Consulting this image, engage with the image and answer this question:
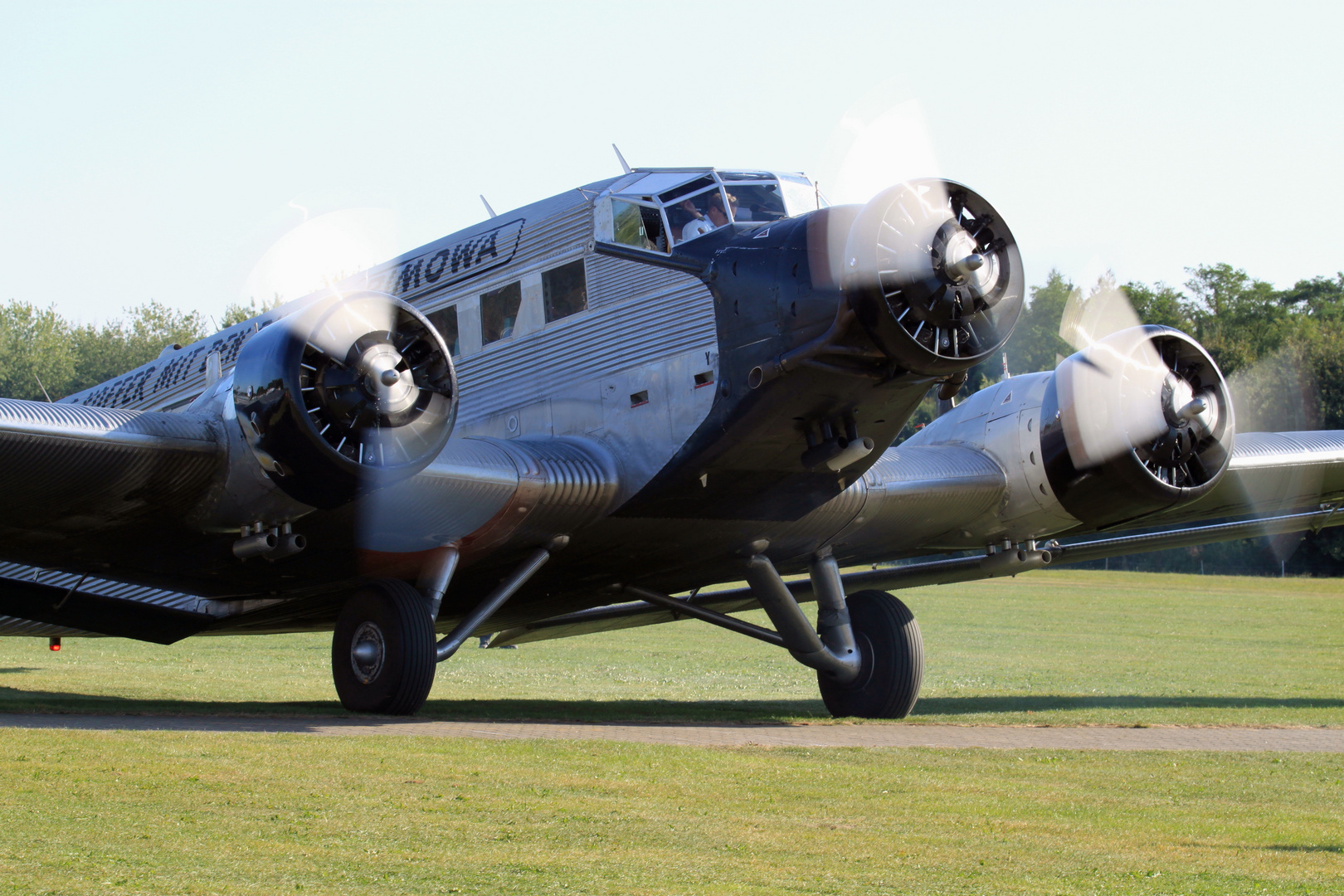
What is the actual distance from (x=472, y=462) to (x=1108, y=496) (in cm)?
640

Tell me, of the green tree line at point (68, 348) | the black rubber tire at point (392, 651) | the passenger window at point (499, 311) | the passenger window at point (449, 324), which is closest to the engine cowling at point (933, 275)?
the passenger window at point (499, 311)

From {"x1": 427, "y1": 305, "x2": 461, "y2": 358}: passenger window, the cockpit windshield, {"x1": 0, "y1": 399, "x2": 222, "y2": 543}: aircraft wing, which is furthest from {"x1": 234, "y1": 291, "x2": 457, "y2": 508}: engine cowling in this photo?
{"x1": 427, "y1": 305, "x2": 461, "y2": 358}: passenger window

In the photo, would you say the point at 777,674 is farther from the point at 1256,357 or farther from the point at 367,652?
the point at 1256,357

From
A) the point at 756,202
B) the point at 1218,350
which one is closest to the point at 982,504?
the point at 756,202

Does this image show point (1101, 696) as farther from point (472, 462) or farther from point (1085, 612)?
point (1085, 612)

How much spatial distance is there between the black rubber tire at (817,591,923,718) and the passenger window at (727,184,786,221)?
457 centimetres

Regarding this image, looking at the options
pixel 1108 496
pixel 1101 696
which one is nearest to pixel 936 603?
pixel 1101 696

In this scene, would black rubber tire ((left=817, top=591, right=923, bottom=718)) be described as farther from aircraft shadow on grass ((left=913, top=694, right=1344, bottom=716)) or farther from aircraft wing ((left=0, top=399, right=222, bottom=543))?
aircraft wing ((left=0, top=399, right=222, bottom=543))

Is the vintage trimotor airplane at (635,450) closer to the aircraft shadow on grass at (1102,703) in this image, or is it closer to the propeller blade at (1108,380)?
the propeller blade at (1108,380)

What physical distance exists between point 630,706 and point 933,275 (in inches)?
292

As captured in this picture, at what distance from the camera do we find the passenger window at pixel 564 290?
43.3 feet

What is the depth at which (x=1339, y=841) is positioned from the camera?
6.72 m

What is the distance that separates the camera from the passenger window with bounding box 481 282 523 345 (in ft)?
45.1

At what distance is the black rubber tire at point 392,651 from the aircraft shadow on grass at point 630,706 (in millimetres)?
264
